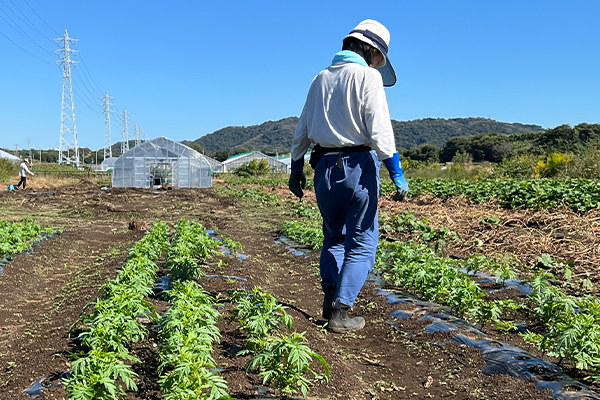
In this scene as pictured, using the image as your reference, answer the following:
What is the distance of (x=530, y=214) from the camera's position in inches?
363

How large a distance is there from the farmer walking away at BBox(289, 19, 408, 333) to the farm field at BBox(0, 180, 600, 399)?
429mm

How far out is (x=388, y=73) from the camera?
4281 millimetres

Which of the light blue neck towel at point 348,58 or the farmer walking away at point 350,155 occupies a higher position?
the light blue neck towel at point 348,58

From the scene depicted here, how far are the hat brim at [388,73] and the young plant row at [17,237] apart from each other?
5.22 meters

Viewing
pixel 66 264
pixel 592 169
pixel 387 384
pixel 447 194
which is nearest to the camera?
pixel 387 384

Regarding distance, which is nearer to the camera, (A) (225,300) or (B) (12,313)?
(A) (225,300)

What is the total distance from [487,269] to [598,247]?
1.54 meters

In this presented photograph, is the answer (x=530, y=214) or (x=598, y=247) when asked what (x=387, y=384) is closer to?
(x=598, y=247)

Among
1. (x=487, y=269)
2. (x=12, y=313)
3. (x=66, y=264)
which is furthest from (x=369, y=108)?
(x=66, y=264)

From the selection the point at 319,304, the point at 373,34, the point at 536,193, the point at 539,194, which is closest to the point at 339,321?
the point at 319,304

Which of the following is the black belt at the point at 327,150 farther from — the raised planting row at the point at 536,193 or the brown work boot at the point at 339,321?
the raised planting row at the point at 536,193

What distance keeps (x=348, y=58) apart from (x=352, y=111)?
419mm

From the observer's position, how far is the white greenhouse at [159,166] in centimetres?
3055

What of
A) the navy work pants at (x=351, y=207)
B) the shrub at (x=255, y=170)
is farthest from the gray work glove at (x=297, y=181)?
the shrub at (x=255, y=170)
